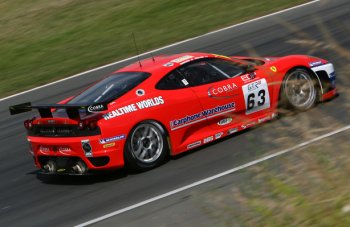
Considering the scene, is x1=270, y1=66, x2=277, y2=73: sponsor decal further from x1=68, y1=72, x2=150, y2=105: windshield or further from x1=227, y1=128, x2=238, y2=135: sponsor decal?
x1=68, y1=72, x2=150, y2=105: windshield

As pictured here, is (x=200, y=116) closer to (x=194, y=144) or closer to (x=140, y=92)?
(x=194, y=144)

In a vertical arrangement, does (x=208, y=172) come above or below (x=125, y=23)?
below

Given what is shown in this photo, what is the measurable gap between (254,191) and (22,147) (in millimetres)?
6660

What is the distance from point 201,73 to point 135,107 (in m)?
1.24

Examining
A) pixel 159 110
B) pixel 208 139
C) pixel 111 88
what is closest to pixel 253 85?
pixel 208 139

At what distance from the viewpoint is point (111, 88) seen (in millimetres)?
9234

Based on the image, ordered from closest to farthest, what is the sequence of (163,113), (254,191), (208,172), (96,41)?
(254,191)
(208,172)
(163,113)
(96,41)

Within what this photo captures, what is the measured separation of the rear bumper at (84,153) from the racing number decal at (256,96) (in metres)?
1.99

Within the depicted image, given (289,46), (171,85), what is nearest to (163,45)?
(289,46)

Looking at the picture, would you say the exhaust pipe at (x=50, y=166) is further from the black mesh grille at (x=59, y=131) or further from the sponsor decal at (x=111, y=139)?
the sponsor decal at (x=111, y=139)

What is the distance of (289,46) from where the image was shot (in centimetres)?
1480

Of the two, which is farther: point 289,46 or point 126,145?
point 289,46

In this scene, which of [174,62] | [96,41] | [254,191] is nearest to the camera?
[254,191]

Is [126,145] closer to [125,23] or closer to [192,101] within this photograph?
[192,101]
